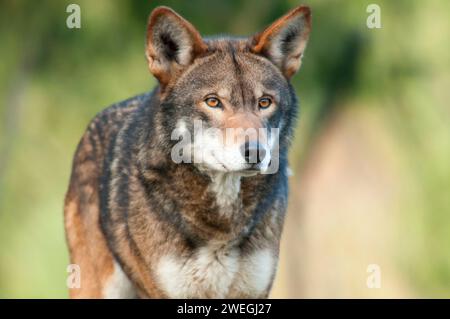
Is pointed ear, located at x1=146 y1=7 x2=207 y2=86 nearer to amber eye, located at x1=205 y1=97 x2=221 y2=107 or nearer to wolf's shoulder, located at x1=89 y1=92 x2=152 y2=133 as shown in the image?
amber eye, located at x1=205 y1=97 x2=221 y2=107

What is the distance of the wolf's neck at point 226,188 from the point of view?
20.0 ft

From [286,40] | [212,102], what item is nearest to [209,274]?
[212,102]

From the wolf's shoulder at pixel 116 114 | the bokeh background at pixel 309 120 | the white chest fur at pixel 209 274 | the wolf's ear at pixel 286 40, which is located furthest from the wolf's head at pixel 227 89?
the bokeh background at pixel 309 120

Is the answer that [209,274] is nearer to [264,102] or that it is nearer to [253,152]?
[253,152]

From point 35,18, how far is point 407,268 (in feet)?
30.0

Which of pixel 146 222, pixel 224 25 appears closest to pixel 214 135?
pixel 146 222

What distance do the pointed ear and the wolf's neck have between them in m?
0.77

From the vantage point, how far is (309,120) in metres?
19.1

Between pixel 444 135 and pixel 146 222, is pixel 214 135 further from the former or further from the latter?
pixel 444 135

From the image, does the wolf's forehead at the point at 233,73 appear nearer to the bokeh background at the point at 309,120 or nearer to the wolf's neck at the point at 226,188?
the wolf's neck at the point at 226,188

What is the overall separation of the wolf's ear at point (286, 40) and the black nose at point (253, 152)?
0.96m

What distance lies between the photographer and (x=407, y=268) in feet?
59.3

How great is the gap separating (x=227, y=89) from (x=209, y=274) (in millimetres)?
1267

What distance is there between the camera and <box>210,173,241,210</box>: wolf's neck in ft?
20.0
